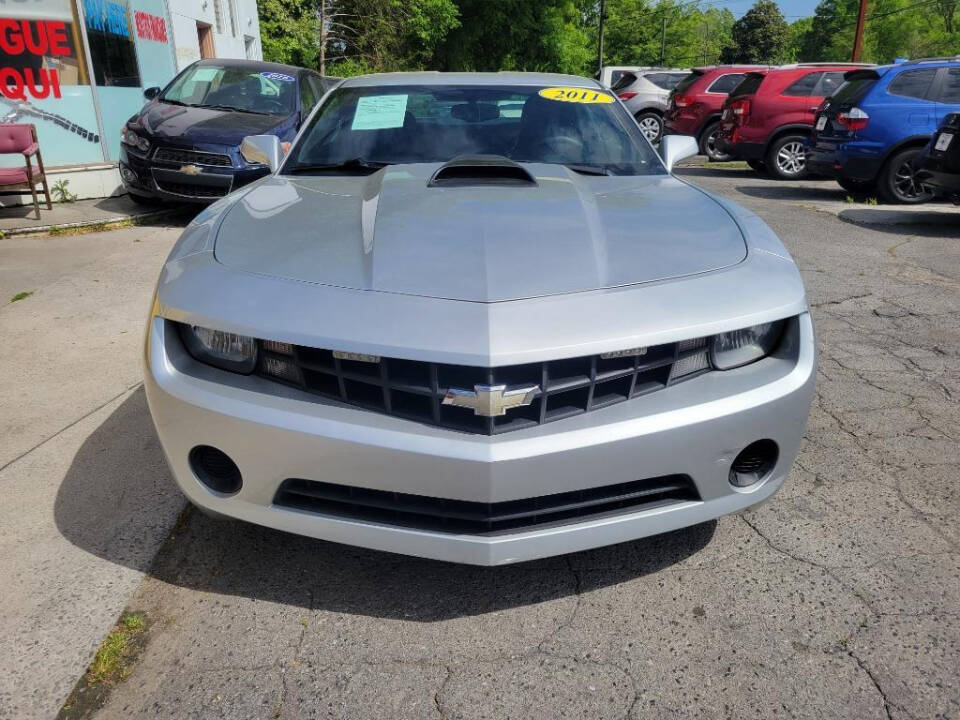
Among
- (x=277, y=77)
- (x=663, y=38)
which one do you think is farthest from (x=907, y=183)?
(x=663, y=38)

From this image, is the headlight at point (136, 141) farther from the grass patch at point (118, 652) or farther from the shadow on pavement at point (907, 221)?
the shadow on pavement at point (907, 221)

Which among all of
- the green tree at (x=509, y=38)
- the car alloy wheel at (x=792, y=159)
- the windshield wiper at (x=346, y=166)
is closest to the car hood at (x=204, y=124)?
the windshield wiper at (x=346, y=166)

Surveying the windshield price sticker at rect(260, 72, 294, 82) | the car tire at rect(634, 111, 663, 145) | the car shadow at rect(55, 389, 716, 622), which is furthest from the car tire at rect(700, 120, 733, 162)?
the car shadow at rect(55, 389, 716, 622)

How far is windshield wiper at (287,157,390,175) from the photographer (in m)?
3.35

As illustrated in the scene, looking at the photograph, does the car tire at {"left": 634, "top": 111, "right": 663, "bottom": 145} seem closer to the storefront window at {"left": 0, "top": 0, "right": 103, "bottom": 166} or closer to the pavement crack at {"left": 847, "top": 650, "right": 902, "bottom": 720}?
the storefront window at {"left": 0, "top": 0, "right": 103, "bottom": 166}

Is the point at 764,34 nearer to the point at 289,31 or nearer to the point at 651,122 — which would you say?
the point at 289,31

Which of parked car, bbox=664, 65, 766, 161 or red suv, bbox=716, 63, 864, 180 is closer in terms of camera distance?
red suv, bbox=716, 63, 864, 180

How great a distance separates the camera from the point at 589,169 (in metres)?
3.33

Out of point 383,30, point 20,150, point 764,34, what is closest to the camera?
point 20,150

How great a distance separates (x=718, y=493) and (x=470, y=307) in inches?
34.9

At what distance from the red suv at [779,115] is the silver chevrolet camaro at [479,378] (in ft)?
34.9

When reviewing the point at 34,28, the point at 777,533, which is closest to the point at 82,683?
the point at 777,533

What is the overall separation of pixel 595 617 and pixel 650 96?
18084 mm

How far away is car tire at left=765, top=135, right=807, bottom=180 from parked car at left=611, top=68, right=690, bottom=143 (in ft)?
20.3
